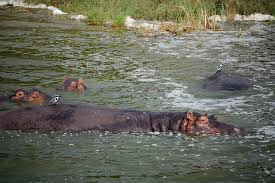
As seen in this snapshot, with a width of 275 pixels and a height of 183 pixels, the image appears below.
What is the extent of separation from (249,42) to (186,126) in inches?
362

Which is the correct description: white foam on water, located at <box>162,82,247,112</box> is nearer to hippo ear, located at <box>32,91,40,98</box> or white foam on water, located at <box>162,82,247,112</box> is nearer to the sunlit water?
the sunlit water

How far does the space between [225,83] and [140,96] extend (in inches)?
76.9

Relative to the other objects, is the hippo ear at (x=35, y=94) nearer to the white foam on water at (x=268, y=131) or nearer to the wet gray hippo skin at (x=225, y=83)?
the wet gray hippo skin at (x=225, y=83)

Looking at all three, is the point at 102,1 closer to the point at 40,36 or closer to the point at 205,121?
the point at 40,36

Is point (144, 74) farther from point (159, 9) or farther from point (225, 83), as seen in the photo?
point (159, 9)

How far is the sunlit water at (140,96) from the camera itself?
5.26 m

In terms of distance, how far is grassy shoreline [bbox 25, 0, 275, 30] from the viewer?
65.2 ft

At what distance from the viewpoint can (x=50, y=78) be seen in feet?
34.0

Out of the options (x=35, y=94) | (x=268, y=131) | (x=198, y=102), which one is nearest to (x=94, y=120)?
(x=35, y=94)

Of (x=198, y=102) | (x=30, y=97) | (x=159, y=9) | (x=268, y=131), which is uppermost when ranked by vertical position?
(x=159, y=9)

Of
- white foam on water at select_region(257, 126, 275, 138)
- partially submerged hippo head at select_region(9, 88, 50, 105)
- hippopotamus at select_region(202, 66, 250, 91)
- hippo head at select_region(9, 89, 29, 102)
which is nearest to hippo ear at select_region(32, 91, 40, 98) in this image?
partially submerged hippo head at select_region(9, 88, 50, 105)

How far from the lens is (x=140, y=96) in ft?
29.0

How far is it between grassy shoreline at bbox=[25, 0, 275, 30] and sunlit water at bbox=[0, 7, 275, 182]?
5.31 ft

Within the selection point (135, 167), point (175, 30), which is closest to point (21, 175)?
point (135, 167)
